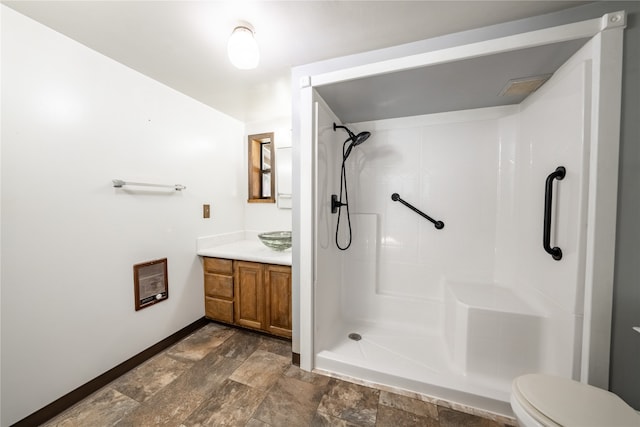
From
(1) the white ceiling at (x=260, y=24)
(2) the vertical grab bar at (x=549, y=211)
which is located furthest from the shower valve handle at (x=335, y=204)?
(2) the vertical grab bar at (x=549, y=211)

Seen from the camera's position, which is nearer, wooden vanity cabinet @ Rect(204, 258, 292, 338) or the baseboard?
the baseboard

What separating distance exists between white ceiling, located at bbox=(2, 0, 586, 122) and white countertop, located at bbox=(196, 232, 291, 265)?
147cm

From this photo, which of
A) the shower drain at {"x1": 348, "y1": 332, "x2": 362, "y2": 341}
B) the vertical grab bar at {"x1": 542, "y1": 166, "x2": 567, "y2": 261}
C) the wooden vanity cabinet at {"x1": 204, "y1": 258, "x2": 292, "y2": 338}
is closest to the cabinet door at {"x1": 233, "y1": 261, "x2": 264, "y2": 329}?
the wooden vanity cabinet at {"x1": 204, "y1": 258, "x2": 292, "y2": 338}

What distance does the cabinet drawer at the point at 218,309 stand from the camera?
210cm

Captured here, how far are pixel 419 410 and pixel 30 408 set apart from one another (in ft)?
6.95

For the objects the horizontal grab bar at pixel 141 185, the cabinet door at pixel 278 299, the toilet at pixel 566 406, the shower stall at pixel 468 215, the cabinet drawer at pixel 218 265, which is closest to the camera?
the toilet at pixel 566 406

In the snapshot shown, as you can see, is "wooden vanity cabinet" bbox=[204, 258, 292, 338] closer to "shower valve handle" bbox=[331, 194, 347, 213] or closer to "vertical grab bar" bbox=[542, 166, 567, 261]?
"shower valve handle" bbox=[331, 194, 347, 213]

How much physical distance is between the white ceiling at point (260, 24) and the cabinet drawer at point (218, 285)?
176 cm

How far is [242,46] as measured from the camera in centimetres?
121

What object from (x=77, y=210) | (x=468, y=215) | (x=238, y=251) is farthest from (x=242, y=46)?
(x=468, y=215)

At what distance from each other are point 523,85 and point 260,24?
1704 millimetres

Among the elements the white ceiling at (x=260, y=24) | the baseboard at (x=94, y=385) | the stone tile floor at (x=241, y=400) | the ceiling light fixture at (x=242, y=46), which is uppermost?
the white ceiling at (x=260, y=24)

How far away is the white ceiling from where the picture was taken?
1104 mm

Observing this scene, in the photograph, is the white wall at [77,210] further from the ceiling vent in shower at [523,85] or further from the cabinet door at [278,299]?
the ceiling vent in shower at [523,85]
